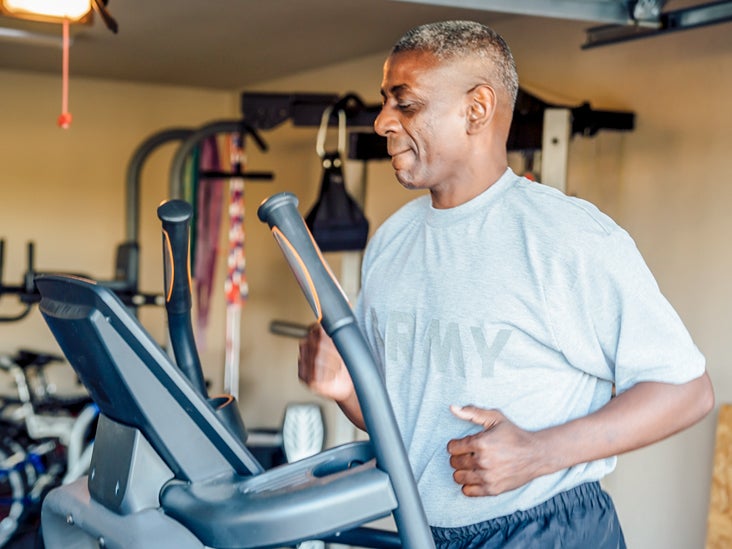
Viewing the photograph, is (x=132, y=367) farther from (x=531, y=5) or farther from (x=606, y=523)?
(x=531, y=5)

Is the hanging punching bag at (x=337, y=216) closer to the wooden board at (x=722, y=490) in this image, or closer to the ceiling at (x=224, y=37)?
the ceiling at (x=224, y=37)

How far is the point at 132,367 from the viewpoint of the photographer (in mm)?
1062

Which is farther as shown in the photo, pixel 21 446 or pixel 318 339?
pixel 21 446

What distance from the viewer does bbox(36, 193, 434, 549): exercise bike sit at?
1024 mm

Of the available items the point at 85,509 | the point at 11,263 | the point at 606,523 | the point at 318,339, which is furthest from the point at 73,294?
the point at 11,263

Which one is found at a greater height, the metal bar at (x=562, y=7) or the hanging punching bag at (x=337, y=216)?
the metal bar at (x=562, y=7)

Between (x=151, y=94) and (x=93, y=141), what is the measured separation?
54 cm

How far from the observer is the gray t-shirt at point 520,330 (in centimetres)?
129

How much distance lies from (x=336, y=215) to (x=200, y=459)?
7.78 ft

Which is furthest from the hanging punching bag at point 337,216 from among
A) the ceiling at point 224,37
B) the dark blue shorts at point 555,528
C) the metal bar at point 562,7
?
the dark blue shorts at point 555,528

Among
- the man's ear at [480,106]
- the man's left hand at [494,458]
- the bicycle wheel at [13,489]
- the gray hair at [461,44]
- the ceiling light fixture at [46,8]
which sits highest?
A: the ceiling light fixture at [46,8]

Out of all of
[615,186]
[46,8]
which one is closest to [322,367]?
[46,8]

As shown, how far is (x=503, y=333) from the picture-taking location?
1.36 metres

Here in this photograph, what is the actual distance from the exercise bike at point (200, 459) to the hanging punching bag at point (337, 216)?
2.24 metres
